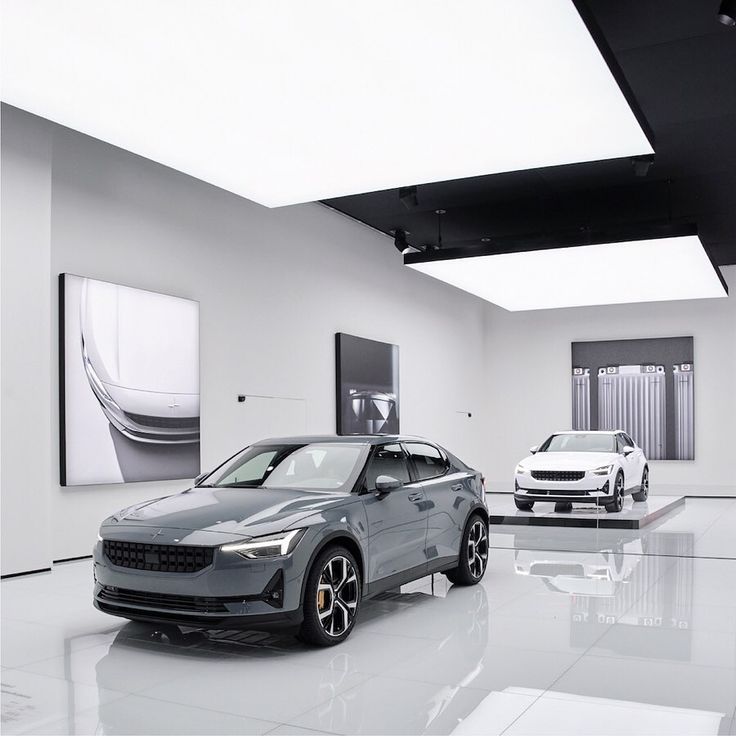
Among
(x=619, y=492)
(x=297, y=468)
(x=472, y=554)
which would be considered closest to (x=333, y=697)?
(x=297, y=468)

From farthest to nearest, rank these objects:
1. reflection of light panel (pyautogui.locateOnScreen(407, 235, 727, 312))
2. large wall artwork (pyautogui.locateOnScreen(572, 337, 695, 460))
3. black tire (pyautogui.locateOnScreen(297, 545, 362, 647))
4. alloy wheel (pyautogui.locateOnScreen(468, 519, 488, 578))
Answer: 1. large wall artwork (pyautogui.locateOnScreen(572, 337, 695, 460))
2. reflection of light panel (pyautogui.locateOnScreen(407, 235, 727, 312))
3. alloy wheel (pyautogui.locateOnScreen(468, 519, 488, 578))
4. black tire (pyautogui.locateOnScreen(297, 545, 362, 647))

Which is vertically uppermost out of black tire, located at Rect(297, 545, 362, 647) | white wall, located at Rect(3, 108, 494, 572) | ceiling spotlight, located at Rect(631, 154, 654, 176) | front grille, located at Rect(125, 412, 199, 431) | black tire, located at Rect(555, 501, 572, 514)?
ceiling spotlight, located at Rect(631, 154, 654, 176)

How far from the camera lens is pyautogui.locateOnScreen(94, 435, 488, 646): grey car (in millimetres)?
4727

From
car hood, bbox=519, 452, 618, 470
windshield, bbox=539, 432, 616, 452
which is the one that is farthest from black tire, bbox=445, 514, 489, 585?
windshield, bbox=539, 432, 616, 452

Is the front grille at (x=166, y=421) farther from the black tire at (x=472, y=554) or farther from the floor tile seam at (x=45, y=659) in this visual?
the floor tile seam at (x=45, y=659)

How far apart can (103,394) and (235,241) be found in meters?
3.19

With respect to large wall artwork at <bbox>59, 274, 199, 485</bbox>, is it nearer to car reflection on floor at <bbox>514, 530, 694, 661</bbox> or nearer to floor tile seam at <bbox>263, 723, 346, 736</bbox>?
car reflection on floor at <bbox>514, 530, 694, 661</bbox>

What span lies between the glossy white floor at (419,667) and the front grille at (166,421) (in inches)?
91.7

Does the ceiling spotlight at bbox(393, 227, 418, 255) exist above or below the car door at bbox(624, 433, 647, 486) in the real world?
above

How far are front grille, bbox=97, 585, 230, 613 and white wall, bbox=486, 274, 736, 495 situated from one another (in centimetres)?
1336

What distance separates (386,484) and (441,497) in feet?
3.14

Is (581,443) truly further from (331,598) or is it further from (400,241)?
(331,598)

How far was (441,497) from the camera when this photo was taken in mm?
6520

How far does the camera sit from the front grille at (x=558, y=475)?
Result: 1203cm
